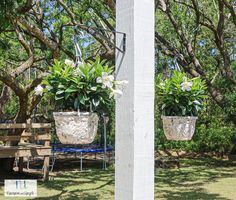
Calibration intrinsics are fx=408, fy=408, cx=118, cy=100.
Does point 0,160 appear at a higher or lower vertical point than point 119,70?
lower

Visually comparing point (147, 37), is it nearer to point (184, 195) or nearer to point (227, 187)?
point (184, 195)

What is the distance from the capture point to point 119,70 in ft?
6.40

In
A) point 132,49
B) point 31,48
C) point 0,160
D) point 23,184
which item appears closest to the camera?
point 132,49

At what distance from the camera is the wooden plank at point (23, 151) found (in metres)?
8.62

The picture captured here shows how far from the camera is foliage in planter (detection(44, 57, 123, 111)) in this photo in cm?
214

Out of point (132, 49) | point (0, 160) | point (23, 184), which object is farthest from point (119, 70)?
point (0, 160)

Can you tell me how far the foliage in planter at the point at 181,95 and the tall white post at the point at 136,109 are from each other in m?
0.76

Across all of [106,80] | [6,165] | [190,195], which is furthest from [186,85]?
[6,165]

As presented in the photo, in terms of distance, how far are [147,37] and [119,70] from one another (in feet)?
0.67

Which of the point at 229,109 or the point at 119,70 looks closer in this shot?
the point at 119,70

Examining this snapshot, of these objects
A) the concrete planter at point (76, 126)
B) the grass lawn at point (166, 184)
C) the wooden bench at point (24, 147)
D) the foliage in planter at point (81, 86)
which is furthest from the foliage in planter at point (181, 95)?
the wooden bench at point (24, 147)

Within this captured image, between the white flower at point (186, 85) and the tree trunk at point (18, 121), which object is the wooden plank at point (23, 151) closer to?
the tree trunk at point (18, 121)

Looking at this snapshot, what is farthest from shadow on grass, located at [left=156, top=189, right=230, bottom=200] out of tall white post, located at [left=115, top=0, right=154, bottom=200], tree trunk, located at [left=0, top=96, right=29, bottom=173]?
tall white post, located at [left=115, top=0, right=154, bottom=200]

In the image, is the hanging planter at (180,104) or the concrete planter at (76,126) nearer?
the concrete planter at (76,126)
